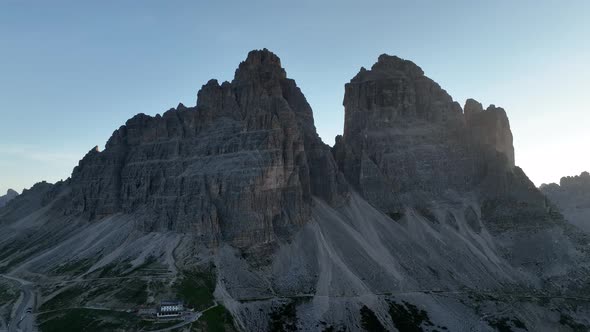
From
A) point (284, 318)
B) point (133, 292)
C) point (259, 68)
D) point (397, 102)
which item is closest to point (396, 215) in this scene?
point (397, 102)

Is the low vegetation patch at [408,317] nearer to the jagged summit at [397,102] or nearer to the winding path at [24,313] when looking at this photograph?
the winding path at [24,313]

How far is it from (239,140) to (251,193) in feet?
74.7

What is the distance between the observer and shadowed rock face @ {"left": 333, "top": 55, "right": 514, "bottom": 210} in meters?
177

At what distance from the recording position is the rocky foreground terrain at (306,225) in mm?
115625

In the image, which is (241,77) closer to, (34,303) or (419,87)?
(419,87)

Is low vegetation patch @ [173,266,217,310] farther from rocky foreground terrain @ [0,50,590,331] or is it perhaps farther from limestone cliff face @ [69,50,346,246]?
limestone cliff face @ [69,50,346,246]

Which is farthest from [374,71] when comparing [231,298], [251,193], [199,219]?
[231,298]

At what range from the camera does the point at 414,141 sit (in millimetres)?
186625

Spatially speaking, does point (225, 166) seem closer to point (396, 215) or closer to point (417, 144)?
point (396, 215)

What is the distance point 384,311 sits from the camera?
11556 centimetres

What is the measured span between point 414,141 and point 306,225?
68.0 metres

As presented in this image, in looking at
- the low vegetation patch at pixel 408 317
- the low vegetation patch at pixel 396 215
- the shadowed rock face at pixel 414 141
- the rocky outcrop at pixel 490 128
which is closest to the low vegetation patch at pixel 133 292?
the low vegetation patch at pixel 408 317

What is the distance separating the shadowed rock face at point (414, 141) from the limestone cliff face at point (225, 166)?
1777cm

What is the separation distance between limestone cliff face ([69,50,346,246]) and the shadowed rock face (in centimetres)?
1777
